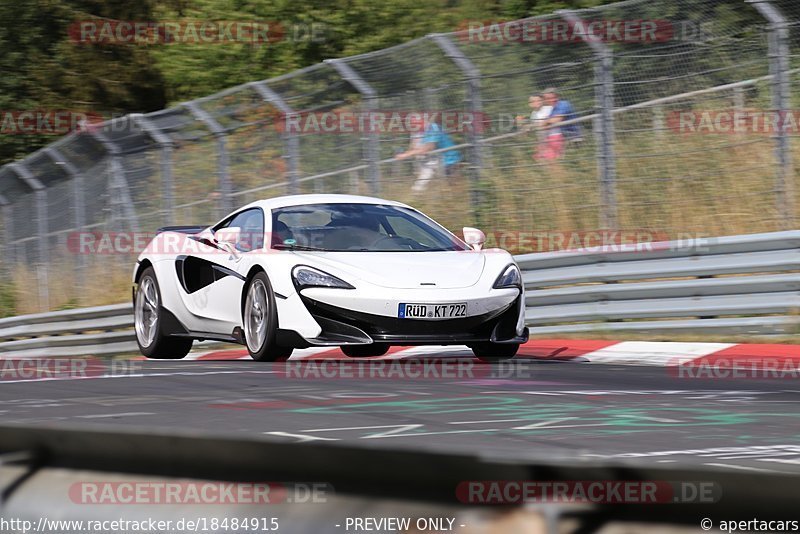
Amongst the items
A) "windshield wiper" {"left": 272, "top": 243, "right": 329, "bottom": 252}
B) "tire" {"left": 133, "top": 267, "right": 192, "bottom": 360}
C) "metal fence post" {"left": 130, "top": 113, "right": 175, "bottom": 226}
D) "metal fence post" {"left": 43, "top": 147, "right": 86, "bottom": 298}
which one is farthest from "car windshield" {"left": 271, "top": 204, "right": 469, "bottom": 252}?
"metal fence post" {"left": 43, "top": 147, "right": 86, "bottom": 298}

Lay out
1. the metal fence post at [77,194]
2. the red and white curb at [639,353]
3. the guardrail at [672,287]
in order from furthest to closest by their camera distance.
→ the metal fence post at [77,194], the guardrail at [672,287], the red and white curb at [639,353]

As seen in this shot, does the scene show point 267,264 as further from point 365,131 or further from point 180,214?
point 180,214

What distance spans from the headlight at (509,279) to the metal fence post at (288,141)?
21.2 feet

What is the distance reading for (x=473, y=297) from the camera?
936cm

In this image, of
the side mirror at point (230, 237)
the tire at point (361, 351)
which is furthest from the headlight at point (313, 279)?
the tire at point (361, 351)

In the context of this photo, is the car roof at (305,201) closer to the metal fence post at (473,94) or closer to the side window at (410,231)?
the side window at (410,231)

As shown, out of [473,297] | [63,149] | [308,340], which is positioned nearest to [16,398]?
[308,340]

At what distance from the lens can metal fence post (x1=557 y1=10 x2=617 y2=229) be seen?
41.9 ft

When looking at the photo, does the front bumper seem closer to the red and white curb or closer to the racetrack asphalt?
the racetrack asphalt

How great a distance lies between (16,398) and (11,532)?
511 cm

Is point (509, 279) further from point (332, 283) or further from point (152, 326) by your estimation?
point (152, 326)

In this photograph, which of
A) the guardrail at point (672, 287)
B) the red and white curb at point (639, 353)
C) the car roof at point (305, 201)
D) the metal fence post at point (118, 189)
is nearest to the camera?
the red and white curb at point (639, 353)

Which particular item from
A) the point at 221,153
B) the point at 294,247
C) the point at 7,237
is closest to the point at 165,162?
the point at 221,153

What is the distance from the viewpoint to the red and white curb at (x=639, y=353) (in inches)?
384
